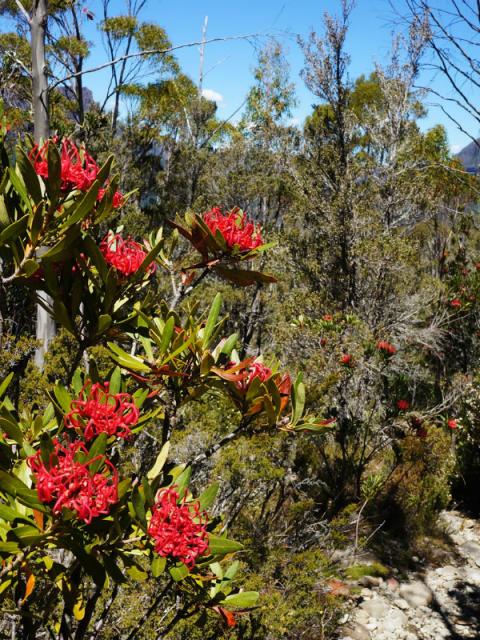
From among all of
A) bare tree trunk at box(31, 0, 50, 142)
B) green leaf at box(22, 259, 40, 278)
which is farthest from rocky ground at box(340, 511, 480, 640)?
bare tree trunk at box(31, 0, 50, 142)

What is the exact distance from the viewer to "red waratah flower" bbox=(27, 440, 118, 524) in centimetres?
83

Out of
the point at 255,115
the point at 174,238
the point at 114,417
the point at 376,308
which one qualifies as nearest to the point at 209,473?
the point at 174,238

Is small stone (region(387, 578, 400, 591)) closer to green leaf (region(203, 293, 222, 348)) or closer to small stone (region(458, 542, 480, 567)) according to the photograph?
small stone (region(458, 542, 480, 567))

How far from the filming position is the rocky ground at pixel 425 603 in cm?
404

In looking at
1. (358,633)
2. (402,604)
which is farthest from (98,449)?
Result: (402,604)

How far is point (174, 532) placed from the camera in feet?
3.09

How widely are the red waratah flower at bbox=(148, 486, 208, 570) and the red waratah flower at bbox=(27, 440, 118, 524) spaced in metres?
0.11

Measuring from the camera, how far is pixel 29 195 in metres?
1.00

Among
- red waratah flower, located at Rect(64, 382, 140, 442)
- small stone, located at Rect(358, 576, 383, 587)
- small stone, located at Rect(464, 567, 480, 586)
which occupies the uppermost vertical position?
red waratah flower, located at Rect(64, 382, 140, 442)

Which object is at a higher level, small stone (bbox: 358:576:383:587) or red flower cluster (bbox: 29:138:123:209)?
red flower cluster (bbox: 29:138:123:209)

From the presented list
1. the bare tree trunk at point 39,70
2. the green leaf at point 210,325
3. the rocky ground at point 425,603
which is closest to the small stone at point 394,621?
the rocky ground at point 425,603

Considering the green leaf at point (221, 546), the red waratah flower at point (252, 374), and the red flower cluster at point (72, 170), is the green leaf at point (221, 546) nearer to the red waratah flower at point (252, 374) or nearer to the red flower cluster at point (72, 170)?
the red waratah flower at point (252, 374)

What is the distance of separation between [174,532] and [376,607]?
4223 millimetres

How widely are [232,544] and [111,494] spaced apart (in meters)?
0.31
